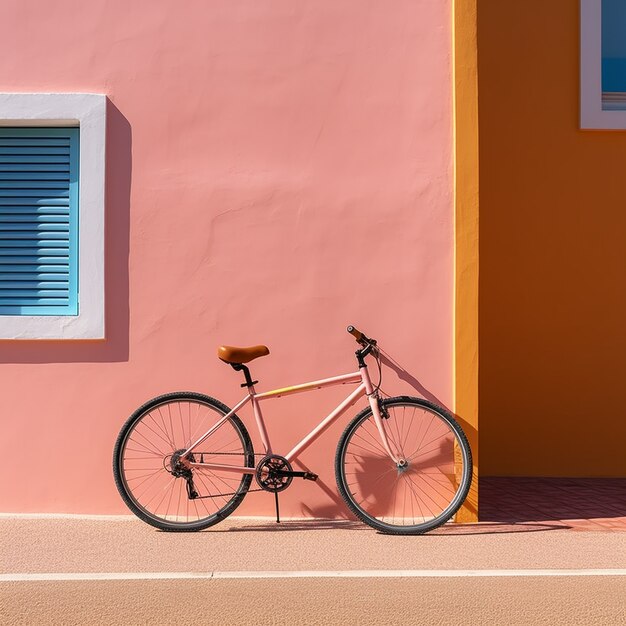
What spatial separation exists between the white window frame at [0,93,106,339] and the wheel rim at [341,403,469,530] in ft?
6.90

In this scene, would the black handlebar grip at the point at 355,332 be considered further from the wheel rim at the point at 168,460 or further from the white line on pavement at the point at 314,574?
the white line on pavement at the point at 314,574

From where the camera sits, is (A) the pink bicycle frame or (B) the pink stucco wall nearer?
(A) the pink bicycle frame

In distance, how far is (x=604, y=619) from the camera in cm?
352

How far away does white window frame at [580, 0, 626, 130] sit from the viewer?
773 cm

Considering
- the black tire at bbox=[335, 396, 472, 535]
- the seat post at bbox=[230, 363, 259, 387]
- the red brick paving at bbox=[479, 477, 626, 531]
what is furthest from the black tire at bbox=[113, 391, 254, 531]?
the red brick paving at bbox=[479, 477, 626, 531]

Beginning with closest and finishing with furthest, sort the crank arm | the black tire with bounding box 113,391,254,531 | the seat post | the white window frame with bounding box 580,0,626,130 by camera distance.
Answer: the crank arm < the seat post < the black tire with bounding box 113,391,254,531 < the white window frame with bounding box 580,0,626,130

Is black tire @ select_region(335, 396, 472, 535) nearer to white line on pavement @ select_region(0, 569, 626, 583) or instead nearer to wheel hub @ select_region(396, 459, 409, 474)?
wheel hub @ select_region(396, 459, 409, 474)

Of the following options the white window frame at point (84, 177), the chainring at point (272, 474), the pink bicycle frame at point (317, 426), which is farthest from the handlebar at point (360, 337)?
the white window frame at point (84, 177)

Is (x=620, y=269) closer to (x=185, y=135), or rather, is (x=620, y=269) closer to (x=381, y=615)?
(x=185, y=135)

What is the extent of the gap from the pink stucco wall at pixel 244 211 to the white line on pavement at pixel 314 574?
1.42 metres

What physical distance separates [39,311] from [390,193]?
2.62 metres

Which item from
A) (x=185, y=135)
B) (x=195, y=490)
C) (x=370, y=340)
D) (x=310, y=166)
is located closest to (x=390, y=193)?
(x=310, y=166)

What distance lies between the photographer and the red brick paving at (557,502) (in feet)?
18.7

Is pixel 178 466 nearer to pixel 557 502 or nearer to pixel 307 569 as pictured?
pixel 307 569
